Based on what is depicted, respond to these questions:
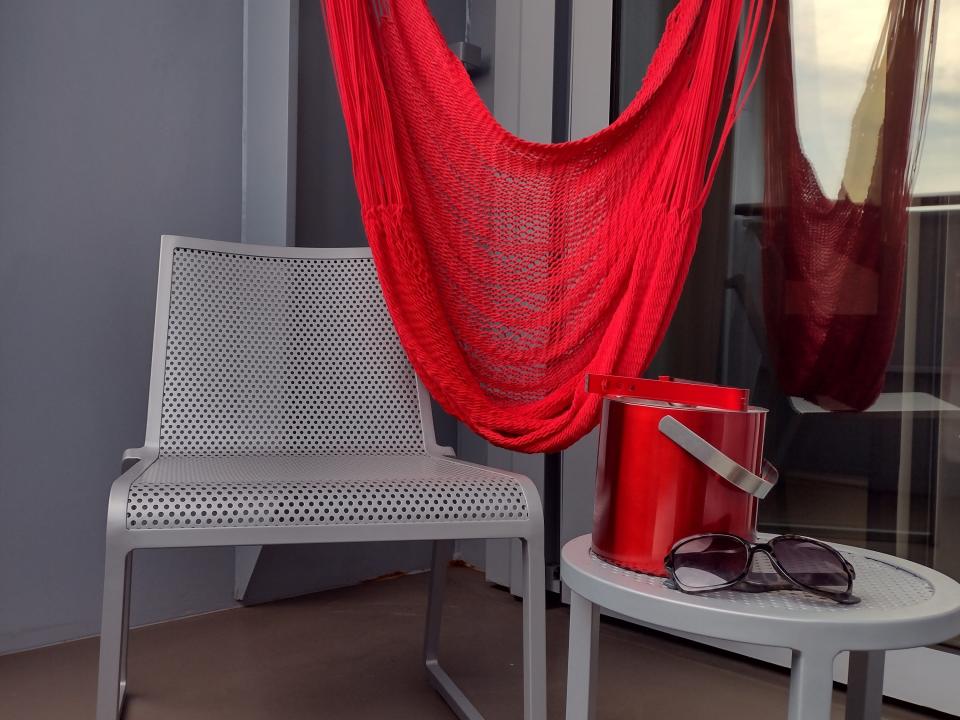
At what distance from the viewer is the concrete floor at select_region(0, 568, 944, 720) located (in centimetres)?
117

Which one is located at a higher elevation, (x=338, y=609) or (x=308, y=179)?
(x=308, y=179)

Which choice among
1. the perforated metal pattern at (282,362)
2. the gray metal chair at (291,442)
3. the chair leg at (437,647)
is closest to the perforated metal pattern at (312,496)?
the gray metal chair at (291,442)

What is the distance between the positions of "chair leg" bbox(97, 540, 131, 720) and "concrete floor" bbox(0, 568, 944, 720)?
15.2 inches

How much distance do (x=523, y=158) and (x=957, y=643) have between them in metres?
0.98

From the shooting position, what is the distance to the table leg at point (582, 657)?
0.60m

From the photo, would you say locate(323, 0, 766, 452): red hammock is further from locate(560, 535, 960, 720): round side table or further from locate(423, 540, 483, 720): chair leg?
locate(560, 535, 960, 720): round side table

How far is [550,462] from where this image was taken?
5.68 ft

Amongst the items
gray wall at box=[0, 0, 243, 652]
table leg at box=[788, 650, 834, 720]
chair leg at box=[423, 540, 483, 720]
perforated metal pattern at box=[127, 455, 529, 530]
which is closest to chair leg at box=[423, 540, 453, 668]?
chair leg at box=[423, 540, 483, 720]

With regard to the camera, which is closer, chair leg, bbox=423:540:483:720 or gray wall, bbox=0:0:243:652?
chair leg, bbox=423:540:483:720

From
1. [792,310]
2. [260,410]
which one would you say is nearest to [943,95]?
[792,310]

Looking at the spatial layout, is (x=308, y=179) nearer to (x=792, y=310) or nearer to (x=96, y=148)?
(x=96, y=148)

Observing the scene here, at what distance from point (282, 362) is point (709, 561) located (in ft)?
2.88

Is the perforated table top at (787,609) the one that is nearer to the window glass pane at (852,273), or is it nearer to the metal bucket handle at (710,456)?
the metal bucket handle at (710,456)

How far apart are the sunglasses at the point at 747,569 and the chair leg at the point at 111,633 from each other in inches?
21.6
